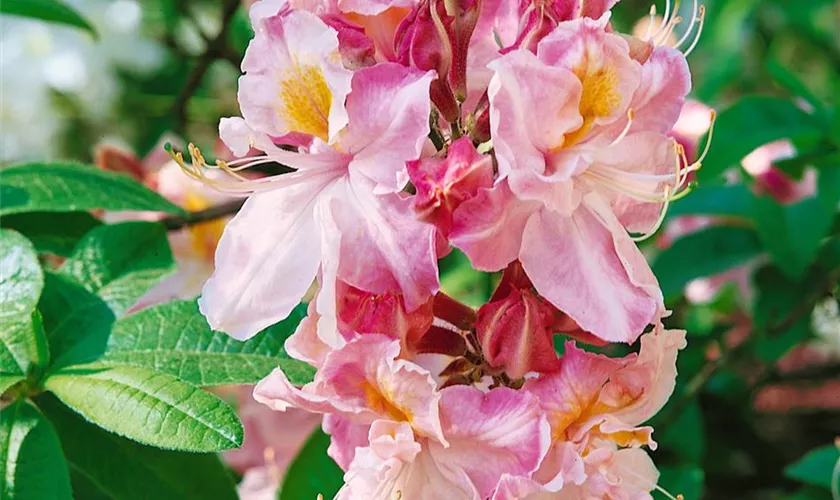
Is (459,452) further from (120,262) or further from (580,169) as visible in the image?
(120,262)

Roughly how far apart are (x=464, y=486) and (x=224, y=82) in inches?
50.0

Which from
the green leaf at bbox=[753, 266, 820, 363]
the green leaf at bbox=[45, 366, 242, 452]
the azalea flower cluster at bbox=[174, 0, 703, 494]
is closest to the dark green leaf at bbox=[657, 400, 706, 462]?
the green leaf at bbox=[753, 266, 820, 363]

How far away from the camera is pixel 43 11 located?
0.96 m

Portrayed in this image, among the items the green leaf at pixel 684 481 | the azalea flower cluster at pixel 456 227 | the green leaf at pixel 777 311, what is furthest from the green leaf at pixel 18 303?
the green leaf at pixel 777 311

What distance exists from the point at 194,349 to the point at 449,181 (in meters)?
0.25

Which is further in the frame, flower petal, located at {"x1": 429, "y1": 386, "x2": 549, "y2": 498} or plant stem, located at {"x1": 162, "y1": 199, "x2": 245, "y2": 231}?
plant stem, located at {"x1": 162, "y1": 199, "x2": 245, "y2": 231}

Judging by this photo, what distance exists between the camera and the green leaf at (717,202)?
1211 mm

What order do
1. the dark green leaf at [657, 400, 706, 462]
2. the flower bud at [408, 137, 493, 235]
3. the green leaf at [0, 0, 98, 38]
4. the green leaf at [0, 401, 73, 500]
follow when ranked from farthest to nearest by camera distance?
the dark green leaf at [657, 400, 706, 462], the green leaf at [0, 0, 98, 38], the green leaf at [0, 401, 73, 500], the flower bud at [408, 137, 493, 235]

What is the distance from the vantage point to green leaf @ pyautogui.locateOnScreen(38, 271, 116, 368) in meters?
0.76

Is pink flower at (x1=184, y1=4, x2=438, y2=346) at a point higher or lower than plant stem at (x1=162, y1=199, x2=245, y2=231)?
higher

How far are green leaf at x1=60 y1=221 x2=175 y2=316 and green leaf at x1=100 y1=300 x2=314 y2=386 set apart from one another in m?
0.05

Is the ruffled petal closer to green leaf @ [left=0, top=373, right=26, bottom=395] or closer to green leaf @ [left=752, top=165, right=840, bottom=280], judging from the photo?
green leaf @ [left=0, top=373, right=26, bottom=395]

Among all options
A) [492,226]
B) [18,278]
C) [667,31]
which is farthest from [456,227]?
[18,278]

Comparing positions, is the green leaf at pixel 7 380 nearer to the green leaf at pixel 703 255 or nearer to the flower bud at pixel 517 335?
the flower bud at pixel 517 335
